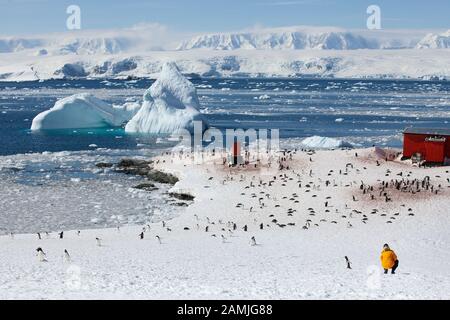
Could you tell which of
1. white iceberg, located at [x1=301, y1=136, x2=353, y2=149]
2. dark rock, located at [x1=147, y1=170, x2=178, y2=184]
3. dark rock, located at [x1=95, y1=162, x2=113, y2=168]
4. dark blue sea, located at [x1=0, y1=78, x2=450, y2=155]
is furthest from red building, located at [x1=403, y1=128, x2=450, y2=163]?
dark rock, located at [x1=95, y1=162, x2=113, y2=168]

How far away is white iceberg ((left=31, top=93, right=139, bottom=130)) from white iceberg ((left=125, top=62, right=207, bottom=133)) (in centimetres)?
754

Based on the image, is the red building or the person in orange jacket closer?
the person in orange jacket

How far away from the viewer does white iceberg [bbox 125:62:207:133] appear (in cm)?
6438

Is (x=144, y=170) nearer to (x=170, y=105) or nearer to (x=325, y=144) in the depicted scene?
(x=325, y=144)

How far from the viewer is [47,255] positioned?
23.2 m

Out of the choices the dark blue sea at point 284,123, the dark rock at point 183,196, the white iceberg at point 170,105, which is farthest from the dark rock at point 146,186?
the white iceberg at point 170,105

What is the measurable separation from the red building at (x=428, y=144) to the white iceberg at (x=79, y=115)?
3941 cm

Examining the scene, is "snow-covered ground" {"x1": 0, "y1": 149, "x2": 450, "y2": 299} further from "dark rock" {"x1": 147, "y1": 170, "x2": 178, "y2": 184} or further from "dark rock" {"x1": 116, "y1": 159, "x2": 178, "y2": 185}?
"dark rock" {"x1": 116, "y1": 159, "x2": 178, "y2": 185}

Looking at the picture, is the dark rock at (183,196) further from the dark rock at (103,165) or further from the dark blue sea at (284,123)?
the dark blue sea at (284,123)

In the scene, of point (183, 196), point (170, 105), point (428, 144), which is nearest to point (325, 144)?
point (428, 144)

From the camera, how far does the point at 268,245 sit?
2566cm

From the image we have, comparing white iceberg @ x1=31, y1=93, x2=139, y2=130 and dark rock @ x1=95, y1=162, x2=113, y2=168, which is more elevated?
white iceberg @ x1=31, y1=93, x2=139, y2=130

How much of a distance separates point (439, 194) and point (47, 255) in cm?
2084
